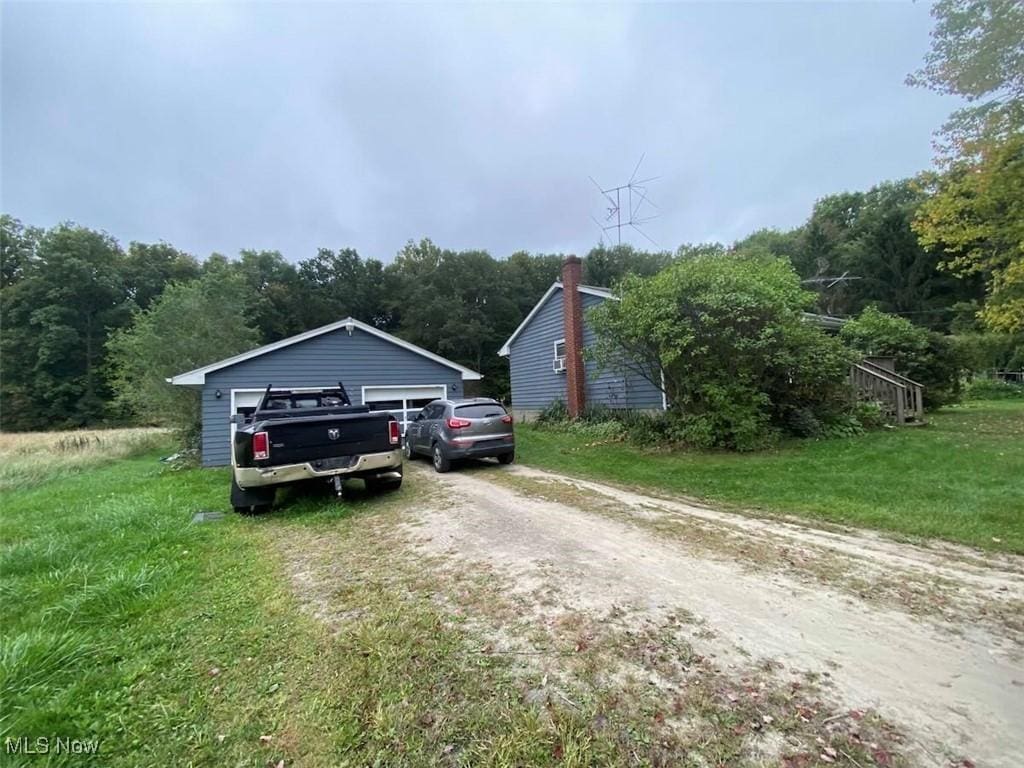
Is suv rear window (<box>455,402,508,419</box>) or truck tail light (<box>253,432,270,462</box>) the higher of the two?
suv rear window (<box>455,402,508,419</box>)

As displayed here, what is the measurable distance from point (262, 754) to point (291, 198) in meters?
22.5

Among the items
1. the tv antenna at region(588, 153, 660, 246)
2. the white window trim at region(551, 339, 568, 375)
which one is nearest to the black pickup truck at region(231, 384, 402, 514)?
the white window trim at region(551, 339, 568, 375)

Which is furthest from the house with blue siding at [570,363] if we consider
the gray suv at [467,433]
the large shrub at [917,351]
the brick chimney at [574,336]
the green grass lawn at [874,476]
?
the gray suv at [467,433]

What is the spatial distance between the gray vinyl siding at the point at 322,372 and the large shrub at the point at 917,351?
13.6 m

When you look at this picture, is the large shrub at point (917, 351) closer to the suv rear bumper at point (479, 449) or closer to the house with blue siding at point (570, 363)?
the house with blue siding at point (570, 363)

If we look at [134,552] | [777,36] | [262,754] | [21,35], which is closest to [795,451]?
[777,36]

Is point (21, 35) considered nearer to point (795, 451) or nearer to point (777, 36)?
point (777, 36)

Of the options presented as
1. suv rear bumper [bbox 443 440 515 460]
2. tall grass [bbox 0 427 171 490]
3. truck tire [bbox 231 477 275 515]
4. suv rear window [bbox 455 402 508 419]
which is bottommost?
tall grass [bbox 0 427 171 490]

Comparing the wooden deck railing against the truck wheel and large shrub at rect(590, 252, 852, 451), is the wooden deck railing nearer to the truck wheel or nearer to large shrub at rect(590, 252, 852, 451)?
large shrub at rect(590, 252, 852, 451)

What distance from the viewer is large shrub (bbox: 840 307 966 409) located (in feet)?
48.4

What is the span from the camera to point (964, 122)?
419 inches

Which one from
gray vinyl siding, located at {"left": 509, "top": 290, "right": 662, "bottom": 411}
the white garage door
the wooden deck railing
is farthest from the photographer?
gray vinyl siding, located at {"left": 509, "top": 290, "right": 662, "bottom": 411}

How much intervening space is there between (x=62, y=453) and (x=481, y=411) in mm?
16084

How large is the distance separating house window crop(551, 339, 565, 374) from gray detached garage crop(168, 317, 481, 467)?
3.57 meters
